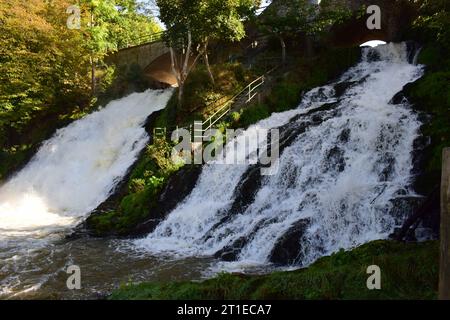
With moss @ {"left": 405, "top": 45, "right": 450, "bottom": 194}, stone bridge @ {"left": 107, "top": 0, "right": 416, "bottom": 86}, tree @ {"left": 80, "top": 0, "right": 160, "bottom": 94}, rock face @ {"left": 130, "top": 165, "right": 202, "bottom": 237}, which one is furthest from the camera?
tree @ {"left": 80, "top": 0, "right": 160, "bottom": 94}

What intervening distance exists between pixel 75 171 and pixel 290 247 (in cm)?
1464

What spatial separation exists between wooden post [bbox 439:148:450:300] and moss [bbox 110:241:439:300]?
2.86ft

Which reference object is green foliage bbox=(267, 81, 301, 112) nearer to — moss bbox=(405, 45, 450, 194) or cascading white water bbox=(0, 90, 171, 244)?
moss bbox=(405, 45, 450, 194)

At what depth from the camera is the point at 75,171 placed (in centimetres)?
2177

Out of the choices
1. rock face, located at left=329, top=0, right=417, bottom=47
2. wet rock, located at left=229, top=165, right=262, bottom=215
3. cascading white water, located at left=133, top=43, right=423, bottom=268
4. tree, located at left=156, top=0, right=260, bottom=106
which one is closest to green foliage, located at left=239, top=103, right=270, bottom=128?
cascading white water, located at left=133, top=43, right=423, bottom=268

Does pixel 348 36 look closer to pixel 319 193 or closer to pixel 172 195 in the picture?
pixel 172 195

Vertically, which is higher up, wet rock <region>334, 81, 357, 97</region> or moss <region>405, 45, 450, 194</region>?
wet rock <region>334, 81, 357, 97</region>

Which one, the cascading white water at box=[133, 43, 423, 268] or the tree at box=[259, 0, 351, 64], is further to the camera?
the tree at box=[259, 0, 351, 64]

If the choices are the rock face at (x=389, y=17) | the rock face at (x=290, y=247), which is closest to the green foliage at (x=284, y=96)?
the rock face at (x=389, y=17)

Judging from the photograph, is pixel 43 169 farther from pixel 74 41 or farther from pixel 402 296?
pixel 402 296

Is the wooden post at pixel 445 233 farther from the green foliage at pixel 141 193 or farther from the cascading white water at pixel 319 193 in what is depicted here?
the green foliage at pixel 141 193

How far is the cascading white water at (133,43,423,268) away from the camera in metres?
10.4

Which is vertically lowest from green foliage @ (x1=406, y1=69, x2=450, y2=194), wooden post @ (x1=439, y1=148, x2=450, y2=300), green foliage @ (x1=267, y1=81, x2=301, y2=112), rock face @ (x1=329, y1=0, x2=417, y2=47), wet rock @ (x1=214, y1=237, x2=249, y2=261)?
wet rock @ (x1=214, y1=237, x2=249, y2=261)

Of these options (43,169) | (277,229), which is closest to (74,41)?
(43,169)
